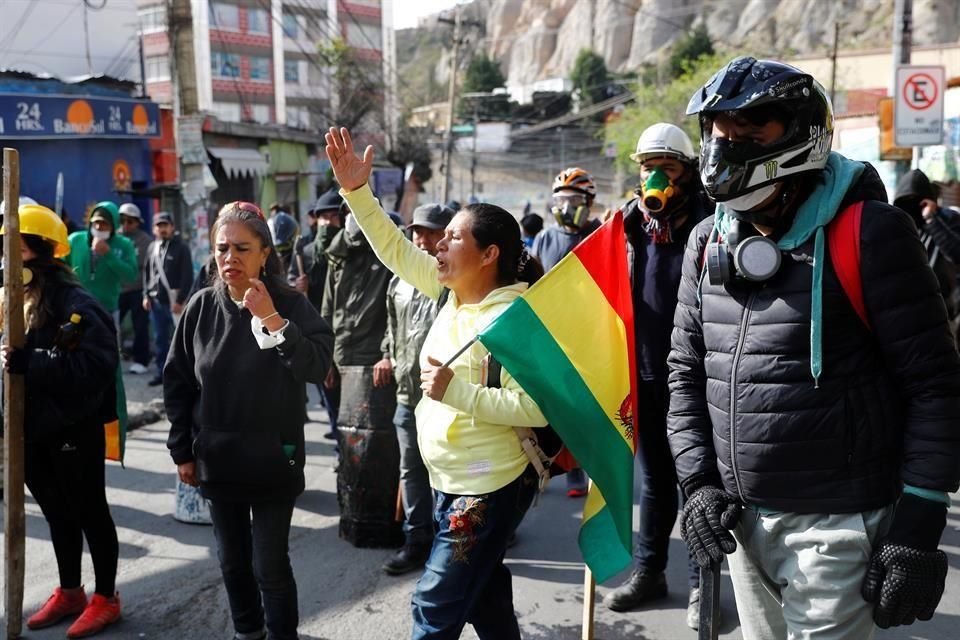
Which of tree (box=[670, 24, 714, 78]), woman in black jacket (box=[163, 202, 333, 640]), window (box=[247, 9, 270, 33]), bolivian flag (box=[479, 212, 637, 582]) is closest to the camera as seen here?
bolivian flag (box=[479, 212, 637, 582])

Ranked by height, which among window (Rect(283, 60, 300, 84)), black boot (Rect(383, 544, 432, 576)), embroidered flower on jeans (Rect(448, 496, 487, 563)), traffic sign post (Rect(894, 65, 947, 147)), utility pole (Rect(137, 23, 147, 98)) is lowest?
black boot (Rect(383, 544, 432, 576))

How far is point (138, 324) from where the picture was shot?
35.8 ft

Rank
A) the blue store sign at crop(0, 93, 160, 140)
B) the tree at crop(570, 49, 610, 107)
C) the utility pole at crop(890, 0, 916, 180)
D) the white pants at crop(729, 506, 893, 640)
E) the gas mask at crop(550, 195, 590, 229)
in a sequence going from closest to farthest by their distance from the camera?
1. the white pants at crop(729, 506, 893, 640)
2. the gas mask at crop(550, 195, 590, 229)
3. the utility pole at crop(890, 0, 916, 180)
4. the blue store sign at crop(0, 93, 160, 140)
5. the tree at crop(570, 49, 610, 107)

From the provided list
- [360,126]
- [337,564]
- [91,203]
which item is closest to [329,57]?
[360,126]

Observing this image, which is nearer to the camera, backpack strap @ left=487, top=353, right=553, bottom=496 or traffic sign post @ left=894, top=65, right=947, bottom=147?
backpack strap @ left=487, top=353, right=553, bottom=496

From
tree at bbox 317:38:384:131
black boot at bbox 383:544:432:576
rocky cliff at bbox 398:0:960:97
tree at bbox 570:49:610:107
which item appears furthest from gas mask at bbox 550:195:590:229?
tree at bbox 570:49:610:107

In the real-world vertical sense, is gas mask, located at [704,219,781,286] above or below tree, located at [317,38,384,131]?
below

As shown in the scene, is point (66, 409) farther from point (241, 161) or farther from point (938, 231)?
point (241, 161)

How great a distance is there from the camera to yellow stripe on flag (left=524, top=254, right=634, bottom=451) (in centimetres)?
309

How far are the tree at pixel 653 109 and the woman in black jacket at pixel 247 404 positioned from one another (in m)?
50.1

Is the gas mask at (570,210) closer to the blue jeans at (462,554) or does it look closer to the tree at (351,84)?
the blue jeans at (462,554)

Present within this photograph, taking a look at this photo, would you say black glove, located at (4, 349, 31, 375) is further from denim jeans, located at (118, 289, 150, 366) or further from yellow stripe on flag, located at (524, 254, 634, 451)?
denim jeans, located at (118, 289, 150, 366)

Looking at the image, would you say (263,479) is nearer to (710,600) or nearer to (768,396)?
(710,600)

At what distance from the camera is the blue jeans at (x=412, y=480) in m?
4.77
